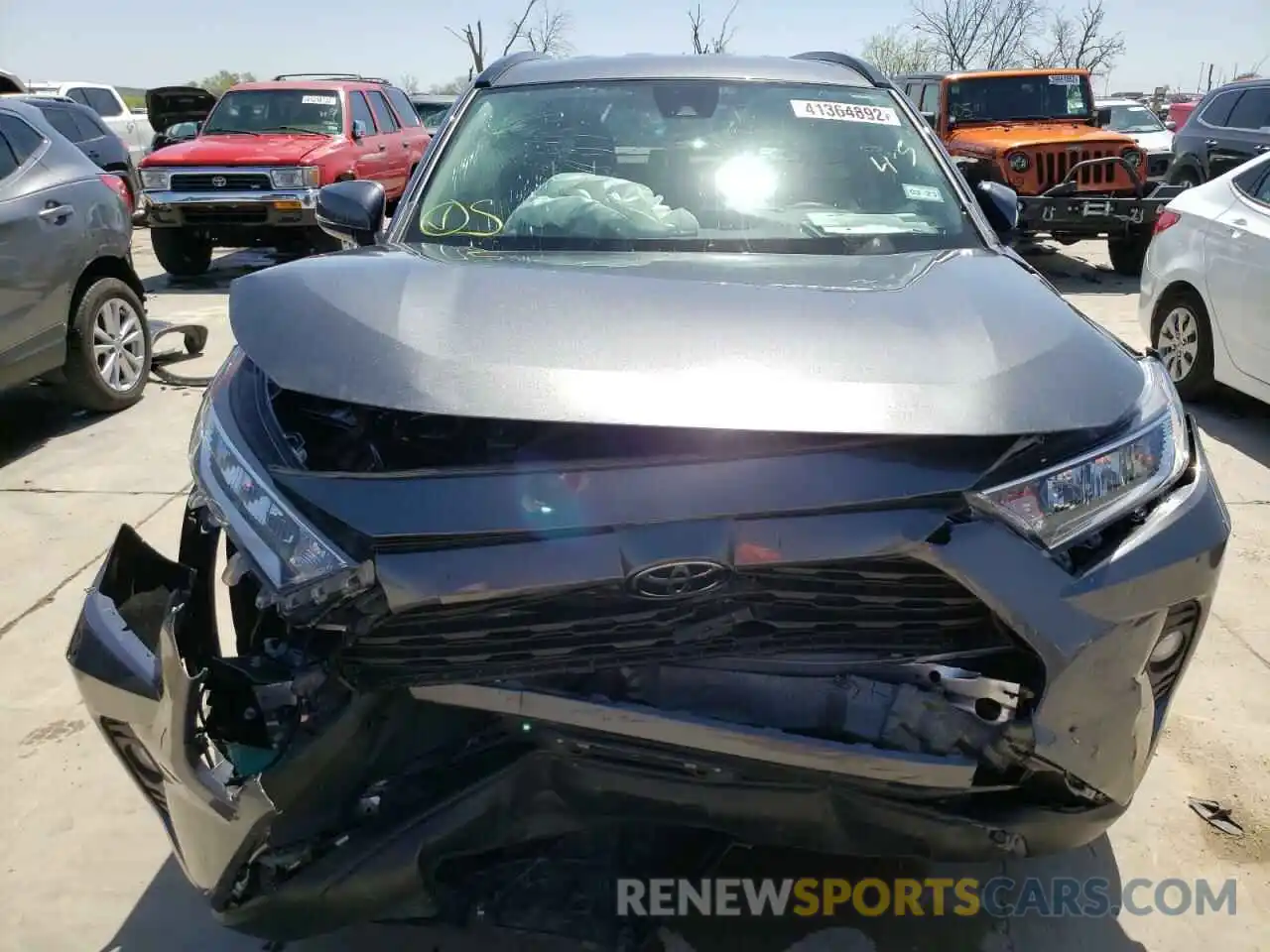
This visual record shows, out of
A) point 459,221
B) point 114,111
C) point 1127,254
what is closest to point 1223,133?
point 1127,254

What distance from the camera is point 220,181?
32.9ft

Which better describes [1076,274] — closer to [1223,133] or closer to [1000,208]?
[1223,133]

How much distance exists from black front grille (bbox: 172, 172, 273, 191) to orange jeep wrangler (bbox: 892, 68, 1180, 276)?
6.28m

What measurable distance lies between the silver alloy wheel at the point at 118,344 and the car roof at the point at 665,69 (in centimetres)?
314

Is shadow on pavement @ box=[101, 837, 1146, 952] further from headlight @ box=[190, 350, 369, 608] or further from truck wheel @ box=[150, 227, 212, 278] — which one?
truck wheel @ box=[150, 227, 212, 278]

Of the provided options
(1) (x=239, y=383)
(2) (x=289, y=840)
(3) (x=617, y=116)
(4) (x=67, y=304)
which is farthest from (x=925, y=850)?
(4) (x=67, y=304)

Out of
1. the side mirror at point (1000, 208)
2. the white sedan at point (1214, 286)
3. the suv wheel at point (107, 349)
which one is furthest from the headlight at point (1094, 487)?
the suv wheel at point (107, 349)

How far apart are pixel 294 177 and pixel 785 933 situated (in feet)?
30.9

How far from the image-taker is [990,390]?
1637 mm

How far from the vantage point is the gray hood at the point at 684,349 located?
1579mm

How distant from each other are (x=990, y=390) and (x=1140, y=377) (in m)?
0.39

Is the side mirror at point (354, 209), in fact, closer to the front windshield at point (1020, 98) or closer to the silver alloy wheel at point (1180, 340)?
the silver alloy wheel at point (1180, 340)

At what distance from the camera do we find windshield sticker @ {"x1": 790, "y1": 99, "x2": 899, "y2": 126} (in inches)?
126

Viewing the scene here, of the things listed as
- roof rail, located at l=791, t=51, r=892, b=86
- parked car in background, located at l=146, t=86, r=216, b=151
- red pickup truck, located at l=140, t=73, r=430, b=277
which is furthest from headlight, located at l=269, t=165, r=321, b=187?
parked car in background, located at l=146, t=86, r=216, b=151
